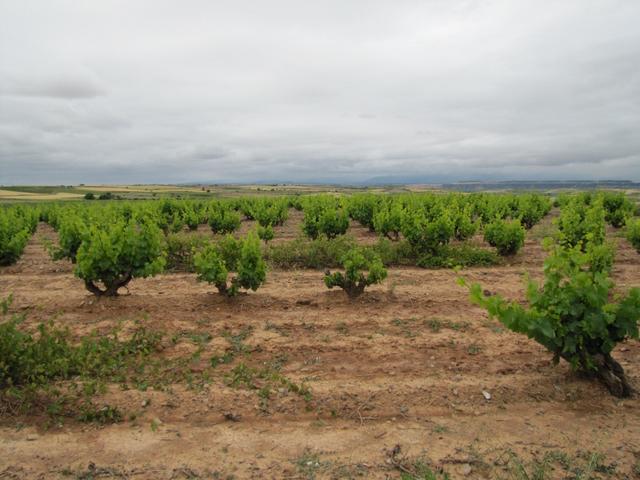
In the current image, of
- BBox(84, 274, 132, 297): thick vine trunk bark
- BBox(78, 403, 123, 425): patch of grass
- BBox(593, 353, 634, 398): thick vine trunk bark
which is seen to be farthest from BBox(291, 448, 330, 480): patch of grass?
BBox(84, 274, 132, 297): thick vine trunk bark

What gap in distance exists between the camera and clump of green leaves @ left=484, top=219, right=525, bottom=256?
1334cm

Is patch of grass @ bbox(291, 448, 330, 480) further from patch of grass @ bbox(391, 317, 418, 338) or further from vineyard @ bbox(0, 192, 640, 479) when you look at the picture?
patch of grass @ bbox(391, 317, 418, 338)

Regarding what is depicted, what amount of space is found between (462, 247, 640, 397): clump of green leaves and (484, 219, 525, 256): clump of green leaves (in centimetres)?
863

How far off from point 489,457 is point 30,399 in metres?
5.12

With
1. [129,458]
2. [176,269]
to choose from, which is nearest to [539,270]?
[176,269]

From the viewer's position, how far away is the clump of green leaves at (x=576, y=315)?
188 inches

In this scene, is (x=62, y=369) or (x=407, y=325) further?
(x=407, y=325)

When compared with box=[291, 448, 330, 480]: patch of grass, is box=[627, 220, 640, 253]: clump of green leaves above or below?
above

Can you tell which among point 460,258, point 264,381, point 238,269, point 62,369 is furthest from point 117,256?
point 460,258

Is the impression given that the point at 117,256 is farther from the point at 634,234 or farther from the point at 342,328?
the point at 634,234

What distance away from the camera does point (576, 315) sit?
484cm

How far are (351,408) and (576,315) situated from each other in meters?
2.73

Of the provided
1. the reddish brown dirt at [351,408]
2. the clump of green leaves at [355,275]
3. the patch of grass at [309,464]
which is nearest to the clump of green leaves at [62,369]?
the reddish brown dirt at [351,408]

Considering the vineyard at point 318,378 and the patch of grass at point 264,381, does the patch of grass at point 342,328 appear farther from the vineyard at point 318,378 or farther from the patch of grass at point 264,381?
the patch of grass at point 264,381
